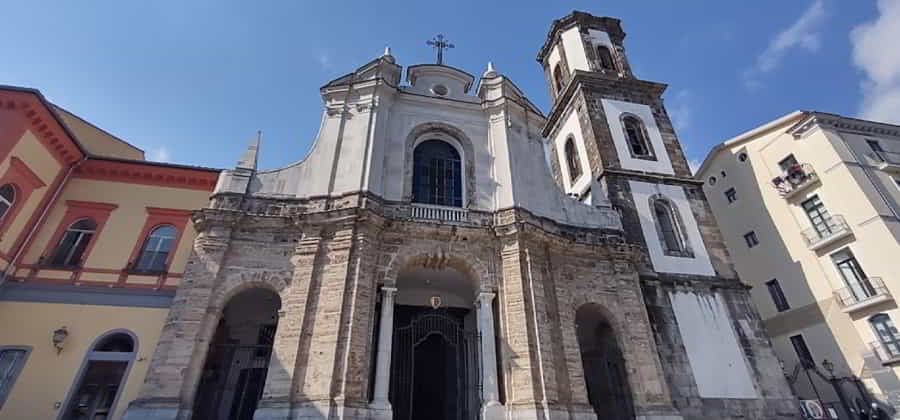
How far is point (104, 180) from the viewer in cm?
1262

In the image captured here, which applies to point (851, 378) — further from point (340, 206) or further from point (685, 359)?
point (340, 206)

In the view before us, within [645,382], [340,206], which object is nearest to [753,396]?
[645,382]

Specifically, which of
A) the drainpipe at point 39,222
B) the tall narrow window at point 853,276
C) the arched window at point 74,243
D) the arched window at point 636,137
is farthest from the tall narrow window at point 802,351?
the drainpipe at point 39,222

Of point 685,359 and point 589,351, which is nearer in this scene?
point 685,359

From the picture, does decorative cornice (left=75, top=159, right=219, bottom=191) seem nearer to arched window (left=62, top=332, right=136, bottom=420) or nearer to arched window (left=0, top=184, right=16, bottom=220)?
arched window (left=0, top=184, right=16, bottom=220)

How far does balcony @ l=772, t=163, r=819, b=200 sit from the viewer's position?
60.1 ft

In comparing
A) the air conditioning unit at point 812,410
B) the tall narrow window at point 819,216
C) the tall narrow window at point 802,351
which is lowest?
the air conditioning unit at point 812,410

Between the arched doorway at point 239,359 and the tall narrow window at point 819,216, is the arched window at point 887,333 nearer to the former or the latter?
the tall narrow window at point 819,216

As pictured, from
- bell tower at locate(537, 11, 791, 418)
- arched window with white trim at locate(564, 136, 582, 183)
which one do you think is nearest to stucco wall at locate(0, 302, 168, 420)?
bell tower at locate(537, 11, 791, 418)

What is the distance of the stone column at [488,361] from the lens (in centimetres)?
959

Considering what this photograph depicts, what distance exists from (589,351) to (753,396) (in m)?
4.56

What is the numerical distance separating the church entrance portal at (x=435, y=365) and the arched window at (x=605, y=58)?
15214 millimetres

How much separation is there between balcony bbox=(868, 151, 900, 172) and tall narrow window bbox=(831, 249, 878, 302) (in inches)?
196

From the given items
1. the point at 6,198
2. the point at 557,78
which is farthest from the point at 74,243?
the point at 557,78
